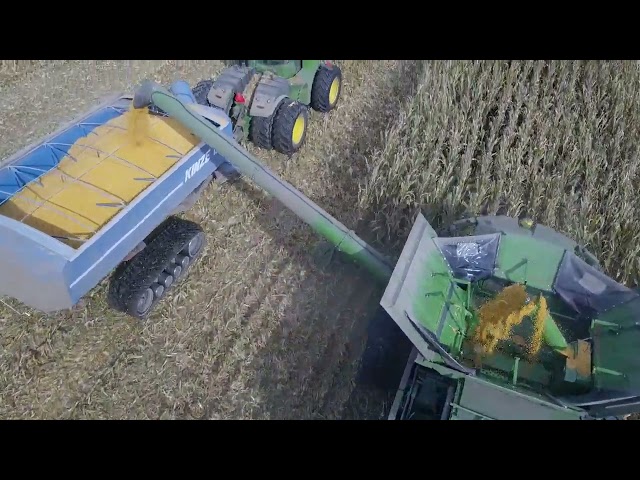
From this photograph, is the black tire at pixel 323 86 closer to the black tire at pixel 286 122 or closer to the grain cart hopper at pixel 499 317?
the black tire at pixel 286 122

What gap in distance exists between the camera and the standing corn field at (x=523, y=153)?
512 centimetres

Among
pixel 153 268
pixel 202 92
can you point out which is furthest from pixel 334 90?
pixel 153 268

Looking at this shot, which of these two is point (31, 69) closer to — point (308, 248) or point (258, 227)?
point (258, 227)

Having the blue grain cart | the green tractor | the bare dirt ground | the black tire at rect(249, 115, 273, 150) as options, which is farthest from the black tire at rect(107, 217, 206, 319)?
the black tire at rect(249, 115, 273, 150)

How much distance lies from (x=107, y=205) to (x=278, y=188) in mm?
1257

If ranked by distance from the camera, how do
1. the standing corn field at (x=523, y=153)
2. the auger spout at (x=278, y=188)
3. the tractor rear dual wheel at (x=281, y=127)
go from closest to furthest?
1. the auger spout at (x=278, y=188)
2. the standing corn field at (x=523, y=153)
3. the tractor rear dual wheel at (x=281, y=127)

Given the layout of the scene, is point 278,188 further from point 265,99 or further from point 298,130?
point 298,130

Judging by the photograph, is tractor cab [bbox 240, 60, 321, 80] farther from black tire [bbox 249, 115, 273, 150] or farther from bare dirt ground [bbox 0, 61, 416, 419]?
bare dirt ground [bbox 0, 61, 416, 419]

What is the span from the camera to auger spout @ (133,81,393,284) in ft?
13.5

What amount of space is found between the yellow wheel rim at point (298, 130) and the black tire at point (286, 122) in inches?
1.5

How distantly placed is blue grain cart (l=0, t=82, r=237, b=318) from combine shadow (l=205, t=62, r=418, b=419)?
0.92m

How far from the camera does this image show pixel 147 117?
15.0 ft

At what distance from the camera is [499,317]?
12.1 feet

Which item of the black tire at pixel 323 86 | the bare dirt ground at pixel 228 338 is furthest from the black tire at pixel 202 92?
the black tire at pixel 323 86
